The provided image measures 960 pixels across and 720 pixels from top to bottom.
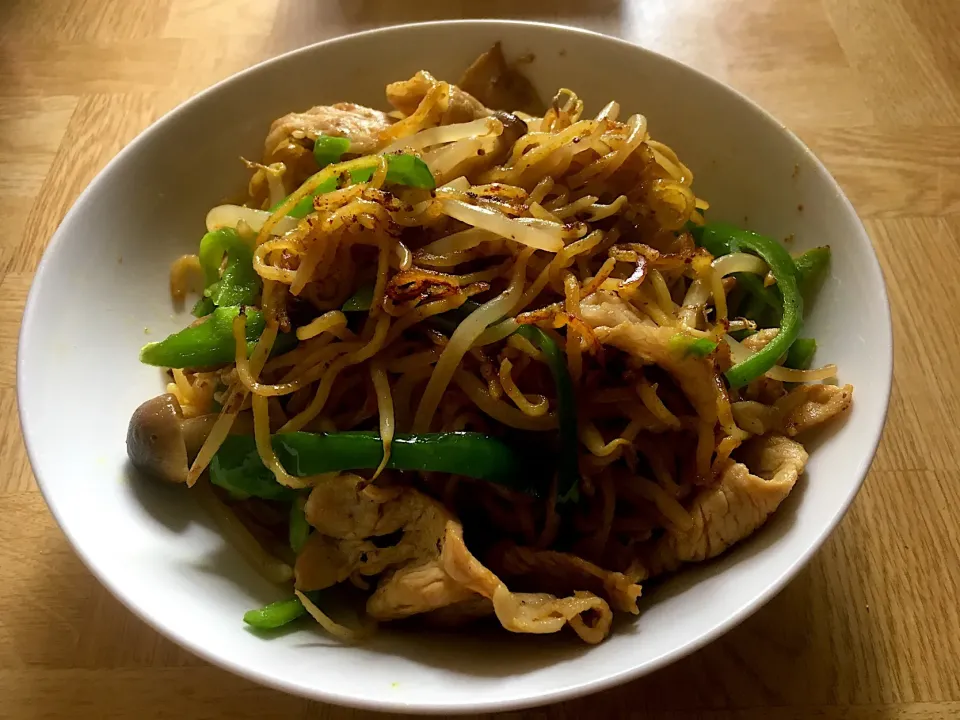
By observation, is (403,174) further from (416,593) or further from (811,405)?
(811,405)

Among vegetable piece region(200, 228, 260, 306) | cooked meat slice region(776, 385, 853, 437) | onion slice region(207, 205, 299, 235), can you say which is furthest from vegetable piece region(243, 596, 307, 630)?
cooked meat slice region(776, 385, 853, 437)

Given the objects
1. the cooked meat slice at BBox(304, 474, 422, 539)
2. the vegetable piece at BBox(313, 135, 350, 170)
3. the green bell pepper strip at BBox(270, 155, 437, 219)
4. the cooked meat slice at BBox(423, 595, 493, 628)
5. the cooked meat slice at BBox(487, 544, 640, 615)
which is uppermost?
the green bell pepper strip at BBox(270, 155, 437, 219)

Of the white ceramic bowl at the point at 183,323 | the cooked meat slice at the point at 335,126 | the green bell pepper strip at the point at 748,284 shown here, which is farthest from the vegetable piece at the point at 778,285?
the cooked meat slice at the point at 335,126

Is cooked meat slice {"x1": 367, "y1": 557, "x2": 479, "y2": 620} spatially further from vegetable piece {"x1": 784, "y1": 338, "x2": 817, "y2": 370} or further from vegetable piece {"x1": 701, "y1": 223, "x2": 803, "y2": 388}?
vegetable piece {"x1": 784, "y1": 338, "x2": 817, "y2": 370}

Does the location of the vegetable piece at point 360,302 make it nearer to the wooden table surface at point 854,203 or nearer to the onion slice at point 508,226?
the onion slice at point 508,226

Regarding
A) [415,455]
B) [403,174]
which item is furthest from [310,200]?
[415,455]
